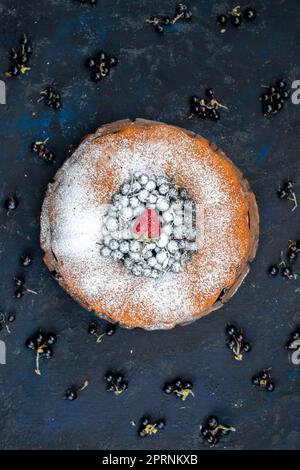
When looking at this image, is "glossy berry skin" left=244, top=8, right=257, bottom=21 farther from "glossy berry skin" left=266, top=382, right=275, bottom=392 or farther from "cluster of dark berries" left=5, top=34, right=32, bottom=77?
"glossy berry skin" left=266, top=382, right=275, bottom=392

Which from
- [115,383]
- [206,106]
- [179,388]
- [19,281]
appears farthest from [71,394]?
[206,106]

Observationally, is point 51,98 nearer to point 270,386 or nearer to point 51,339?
point 51,339

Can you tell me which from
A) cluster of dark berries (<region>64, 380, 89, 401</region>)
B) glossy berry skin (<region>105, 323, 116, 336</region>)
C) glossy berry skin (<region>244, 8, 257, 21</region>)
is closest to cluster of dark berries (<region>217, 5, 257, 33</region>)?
glossy berry skin (<region>244, 8, 257, 21</region>)

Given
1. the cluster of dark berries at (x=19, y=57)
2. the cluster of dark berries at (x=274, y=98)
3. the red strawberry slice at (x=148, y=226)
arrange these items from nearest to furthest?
the red strawberry slice at (x=148, y=226), the cluster of dark berries at (x=19, y=57), the cluster of dark berries at (x=274, y=98)

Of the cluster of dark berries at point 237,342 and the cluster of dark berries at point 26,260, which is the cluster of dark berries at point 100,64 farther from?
the cluster of dark berries at point 237,342

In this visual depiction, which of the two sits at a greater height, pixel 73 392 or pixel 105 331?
pixel 105 331

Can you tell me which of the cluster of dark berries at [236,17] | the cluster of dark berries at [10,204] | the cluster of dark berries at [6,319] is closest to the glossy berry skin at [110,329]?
the cluster of dark berries at [6,319]
